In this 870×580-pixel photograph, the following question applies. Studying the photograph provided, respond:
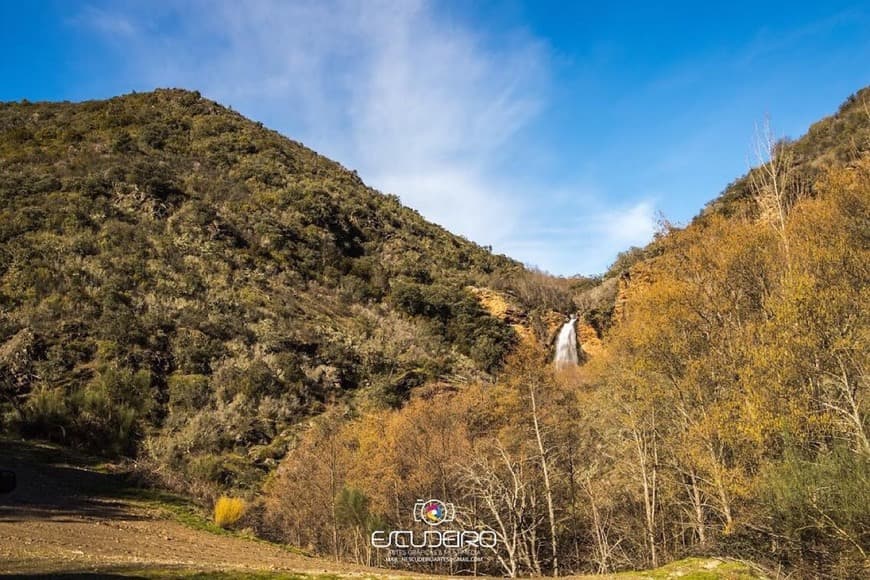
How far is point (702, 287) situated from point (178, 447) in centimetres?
2990

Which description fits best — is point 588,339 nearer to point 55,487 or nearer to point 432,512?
point 432,512

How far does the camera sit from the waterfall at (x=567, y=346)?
60.0 meters

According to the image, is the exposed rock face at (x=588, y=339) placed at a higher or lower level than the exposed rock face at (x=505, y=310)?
lower

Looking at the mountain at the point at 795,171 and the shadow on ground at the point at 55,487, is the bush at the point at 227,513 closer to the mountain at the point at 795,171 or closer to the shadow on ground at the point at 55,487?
the shadow on ground at the point at 55,487

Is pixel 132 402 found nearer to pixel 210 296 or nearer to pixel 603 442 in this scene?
pixel 210 296

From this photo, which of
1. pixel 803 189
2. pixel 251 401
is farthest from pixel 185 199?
pixel 803 189

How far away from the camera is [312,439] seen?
32.2 metres

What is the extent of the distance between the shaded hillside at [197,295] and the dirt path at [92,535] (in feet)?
20.8

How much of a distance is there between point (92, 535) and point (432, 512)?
48.7 ft

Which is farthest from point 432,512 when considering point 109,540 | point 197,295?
point 197,295

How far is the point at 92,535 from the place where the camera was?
640 inches

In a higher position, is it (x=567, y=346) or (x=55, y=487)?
(x=567, y=346)

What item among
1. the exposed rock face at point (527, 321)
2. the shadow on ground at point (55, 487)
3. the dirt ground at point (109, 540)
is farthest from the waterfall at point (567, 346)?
the shadow on ground at point (55, 487)

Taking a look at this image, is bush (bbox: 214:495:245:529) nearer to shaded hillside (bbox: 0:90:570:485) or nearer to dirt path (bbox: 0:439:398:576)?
dirt path (bbox: 0:439:398:576)
